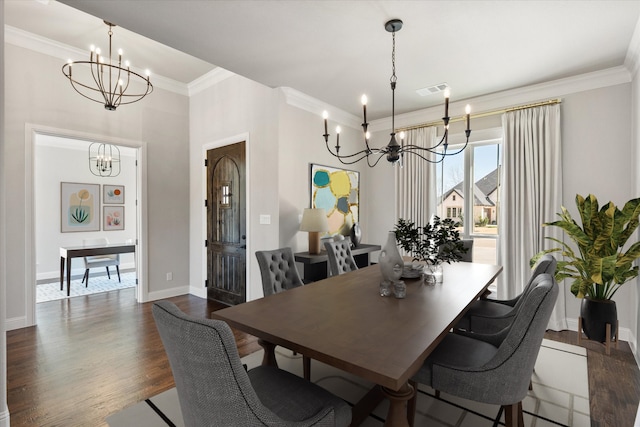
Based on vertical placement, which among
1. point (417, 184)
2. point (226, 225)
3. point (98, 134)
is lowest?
point (226, 225)

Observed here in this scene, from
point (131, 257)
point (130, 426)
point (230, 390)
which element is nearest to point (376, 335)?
point (230, 390)

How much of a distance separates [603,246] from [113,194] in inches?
329

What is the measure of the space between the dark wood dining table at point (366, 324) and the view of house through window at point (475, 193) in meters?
2.09

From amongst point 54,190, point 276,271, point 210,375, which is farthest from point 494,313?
point 54,190

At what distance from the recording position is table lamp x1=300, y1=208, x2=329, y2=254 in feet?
12.3

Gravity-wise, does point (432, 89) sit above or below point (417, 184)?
above

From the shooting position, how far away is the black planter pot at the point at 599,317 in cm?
290

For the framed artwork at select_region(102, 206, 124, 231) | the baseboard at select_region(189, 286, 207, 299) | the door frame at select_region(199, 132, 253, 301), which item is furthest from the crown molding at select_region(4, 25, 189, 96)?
the framed artwork at select_region(102, 206, 124, 231)

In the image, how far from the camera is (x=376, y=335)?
1412 millimetres

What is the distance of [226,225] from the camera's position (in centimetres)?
445

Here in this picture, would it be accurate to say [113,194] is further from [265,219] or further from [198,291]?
[265,219]

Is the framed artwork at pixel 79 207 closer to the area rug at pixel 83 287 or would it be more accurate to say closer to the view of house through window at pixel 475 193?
the area rug at pixel 83 287

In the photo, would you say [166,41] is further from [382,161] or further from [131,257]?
[131,257]

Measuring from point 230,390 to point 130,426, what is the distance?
4.82 ft
